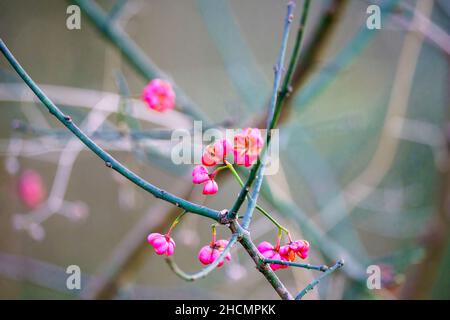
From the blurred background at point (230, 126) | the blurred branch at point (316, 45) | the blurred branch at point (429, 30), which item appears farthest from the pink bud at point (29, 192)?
the blurred branch at point (429, 30)

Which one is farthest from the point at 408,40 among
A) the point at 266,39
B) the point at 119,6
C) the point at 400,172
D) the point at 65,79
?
the point at 65,79

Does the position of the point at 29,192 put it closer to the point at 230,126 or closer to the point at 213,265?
the point at 230,126

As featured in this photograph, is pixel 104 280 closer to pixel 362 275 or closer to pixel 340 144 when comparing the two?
pixel 362 275

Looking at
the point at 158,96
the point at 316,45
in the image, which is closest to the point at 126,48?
the point at 158,96

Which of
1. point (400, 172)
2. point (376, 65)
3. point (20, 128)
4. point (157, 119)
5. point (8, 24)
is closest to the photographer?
point (20, 128)

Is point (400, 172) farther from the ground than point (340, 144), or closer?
closer

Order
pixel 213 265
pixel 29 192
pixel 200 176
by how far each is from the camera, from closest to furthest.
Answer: pixel 213 265
pixel 200 176
pixel 29 192

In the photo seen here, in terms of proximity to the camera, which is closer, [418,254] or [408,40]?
[418,254]

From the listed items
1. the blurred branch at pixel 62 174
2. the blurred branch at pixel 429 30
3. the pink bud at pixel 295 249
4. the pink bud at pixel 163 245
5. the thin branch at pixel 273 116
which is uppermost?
the blurred branch at pixel 429 30

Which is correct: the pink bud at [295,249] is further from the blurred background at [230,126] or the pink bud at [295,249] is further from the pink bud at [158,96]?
the pink bud at [158,96]
